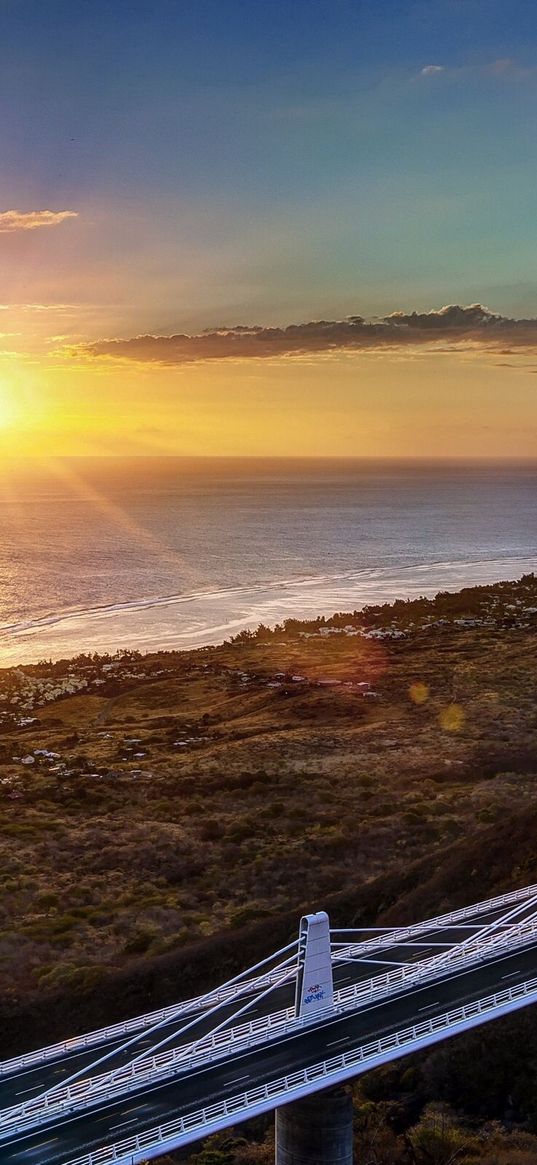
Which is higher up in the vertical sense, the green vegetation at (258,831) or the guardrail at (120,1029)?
the guardrail at (120,1029)

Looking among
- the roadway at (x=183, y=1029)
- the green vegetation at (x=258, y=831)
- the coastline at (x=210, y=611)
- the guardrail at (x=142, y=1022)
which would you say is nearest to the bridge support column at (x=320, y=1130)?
the roadway at (x=183, y=1029)

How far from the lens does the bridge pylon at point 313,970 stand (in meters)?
22.6

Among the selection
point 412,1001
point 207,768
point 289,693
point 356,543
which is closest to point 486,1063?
point 412,1001

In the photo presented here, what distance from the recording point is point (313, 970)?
22766 mm

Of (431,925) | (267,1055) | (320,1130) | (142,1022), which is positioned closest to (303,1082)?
(267,1055)

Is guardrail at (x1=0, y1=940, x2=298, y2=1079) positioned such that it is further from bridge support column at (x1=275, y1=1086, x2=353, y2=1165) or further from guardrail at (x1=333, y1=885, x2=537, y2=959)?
bridge support column at (x1=275, y1=1086, x2=353, y2=1165)

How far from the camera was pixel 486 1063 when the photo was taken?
27.0 meters

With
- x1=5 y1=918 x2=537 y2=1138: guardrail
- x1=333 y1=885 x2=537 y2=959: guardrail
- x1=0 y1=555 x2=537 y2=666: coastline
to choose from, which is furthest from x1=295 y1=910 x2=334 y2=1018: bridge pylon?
x1=0 y1=555 x2=537 y2=666: coastline

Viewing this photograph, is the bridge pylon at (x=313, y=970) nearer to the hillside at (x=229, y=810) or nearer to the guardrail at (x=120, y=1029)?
the guardrail at (x=120, y=1029)

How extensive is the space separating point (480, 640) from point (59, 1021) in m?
67.6

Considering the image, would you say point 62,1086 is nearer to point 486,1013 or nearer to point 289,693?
point 486,1013

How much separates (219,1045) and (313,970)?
2857mm

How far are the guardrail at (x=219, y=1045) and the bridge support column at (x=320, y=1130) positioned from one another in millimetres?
1617

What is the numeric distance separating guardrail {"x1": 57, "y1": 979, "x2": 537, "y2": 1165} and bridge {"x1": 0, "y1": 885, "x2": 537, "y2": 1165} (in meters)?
0.03
